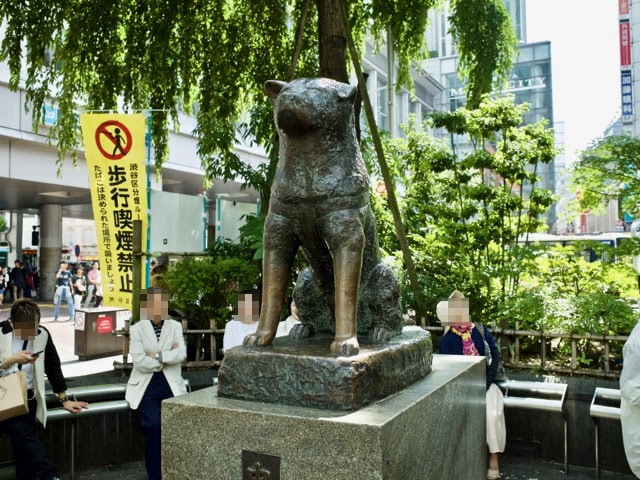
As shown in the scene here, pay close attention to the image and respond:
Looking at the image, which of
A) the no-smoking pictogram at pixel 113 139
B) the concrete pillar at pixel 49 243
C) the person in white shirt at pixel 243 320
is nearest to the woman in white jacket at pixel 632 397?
the person in white shirt at pixel 243 320

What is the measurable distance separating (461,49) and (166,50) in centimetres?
397

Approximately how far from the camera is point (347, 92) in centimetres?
245

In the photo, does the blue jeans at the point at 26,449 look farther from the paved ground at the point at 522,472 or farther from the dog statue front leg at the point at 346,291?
the dog statue front leg at the point at 346,291

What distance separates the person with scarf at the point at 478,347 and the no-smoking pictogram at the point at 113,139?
14.0 ft

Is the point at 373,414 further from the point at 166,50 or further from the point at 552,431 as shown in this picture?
the point at 166,50

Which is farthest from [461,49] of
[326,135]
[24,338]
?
[24,338]

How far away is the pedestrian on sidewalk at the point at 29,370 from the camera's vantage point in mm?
3910

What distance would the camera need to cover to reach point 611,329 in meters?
5.73

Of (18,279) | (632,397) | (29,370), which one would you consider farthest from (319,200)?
(18,279)

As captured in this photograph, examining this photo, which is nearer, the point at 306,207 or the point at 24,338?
the point at 306,207

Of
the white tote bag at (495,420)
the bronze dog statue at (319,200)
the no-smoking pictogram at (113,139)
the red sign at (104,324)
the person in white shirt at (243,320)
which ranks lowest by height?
the white tote bag at (495,420)

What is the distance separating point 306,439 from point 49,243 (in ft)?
65.5

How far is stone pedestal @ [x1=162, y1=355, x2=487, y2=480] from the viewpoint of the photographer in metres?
2.01

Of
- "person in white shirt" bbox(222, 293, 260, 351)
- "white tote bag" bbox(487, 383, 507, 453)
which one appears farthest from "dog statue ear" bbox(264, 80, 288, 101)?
"white tote bag" bbox(487, 383, 507, 453)
